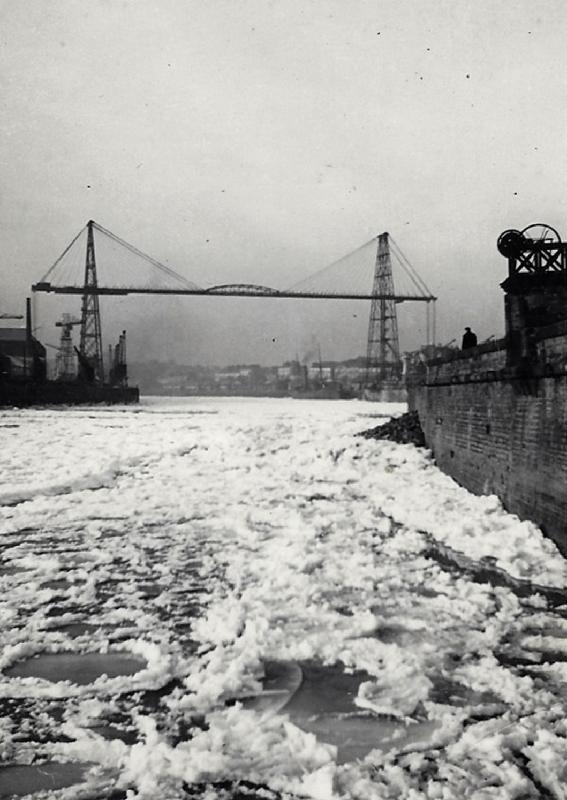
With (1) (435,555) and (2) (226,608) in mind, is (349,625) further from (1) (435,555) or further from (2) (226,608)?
(1) (435,555)

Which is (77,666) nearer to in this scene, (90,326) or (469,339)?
(469,339)

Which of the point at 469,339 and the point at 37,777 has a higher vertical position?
the point at 469,339

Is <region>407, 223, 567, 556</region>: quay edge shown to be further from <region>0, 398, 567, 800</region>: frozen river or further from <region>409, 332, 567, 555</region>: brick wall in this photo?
<region>0, 398, 567, 800</region>: frozen river

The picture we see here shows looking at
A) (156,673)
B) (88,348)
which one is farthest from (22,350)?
(156,673)

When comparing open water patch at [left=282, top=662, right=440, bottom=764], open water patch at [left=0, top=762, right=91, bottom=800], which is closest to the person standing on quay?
open water patch at [left=282, top=662, right=440, bottom=764]

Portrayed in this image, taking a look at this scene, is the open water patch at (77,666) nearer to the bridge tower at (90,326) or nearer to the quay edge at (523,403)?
the quay edge at (523,403)

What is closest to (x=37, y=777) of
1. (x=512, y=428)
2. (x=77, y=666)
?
(x=77, y=666)
